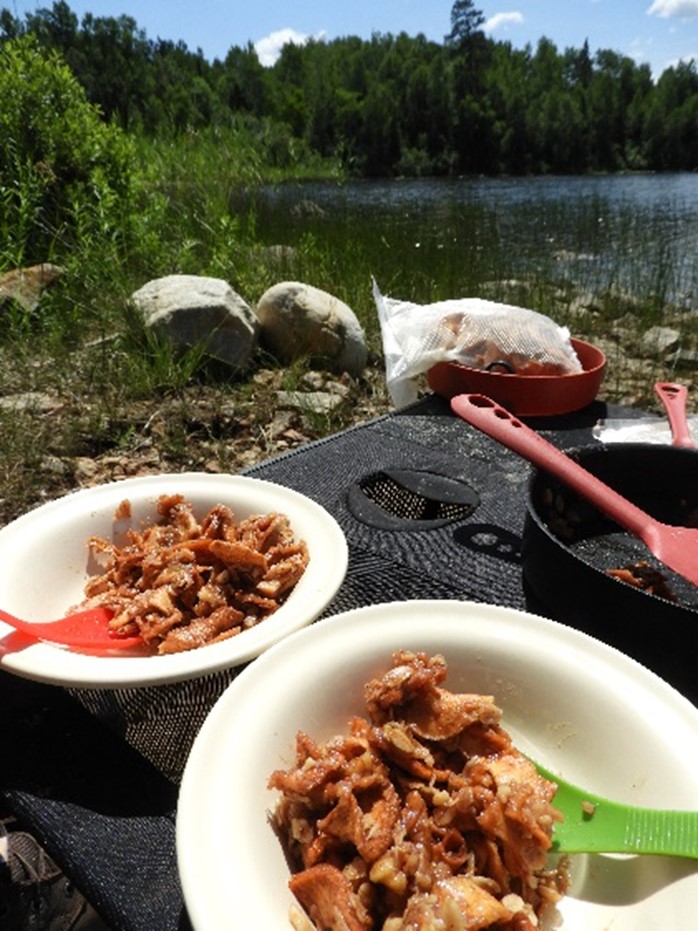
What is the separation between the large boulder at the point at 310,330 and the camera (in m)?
4.21

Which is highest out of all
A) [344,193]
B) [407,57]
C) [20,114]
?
[407,57]

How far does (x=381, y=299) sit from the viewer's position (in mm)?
2447

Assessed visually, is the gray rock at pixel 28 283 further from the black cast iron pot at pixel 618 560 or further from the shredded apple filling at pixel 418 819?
the shredded apple filling at pixel 418 819

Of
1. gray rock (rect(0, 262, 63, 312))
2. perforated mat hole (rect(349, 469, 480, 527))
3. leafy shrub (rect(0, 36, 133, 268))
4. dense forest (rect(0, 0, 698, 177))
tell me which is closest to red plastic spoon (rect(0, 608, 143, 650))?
perforated mat hole (rect(349, 469, 480, 527))

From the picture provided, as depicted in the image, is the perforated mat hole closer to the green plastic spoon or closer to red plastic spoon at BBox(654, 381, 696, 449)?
red plastic spoon at BBox(654, 381, 696, 449)

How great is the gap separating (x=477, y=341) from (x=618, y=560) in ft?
3.36

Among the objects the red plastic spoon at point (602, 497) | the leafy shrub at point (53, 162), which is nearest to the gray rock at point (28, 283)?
the leafy shrub at point (53, 162)

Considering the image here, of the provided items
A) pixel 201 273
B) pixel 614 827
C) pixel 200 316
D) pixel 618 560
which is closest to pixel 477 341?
pixel 618 560

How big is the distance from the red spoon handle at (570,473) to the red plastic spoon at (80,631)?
689 mm

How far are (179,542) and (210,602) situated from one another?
185 millimetres

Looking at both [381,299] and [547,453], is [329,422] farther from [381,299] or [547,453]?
[547,453]

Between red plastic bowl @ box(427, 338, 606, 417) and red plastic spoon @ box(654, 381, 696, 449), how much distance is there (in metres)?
0.37

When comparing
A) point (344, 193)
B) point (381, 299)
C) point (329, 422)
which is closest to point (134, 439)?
point (329, 422)

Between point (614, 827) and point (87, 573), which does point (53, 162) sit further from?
point (614, 827)
